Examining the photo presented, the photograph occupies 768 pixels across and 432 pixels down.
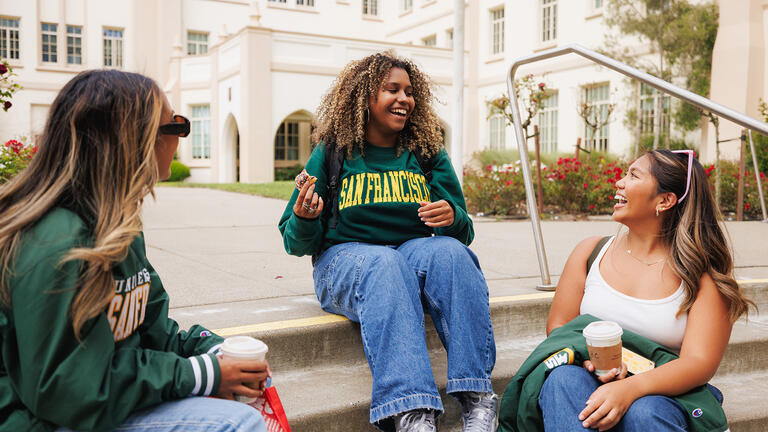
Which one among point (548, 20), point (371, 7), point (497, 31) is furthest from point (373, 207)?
point (371, 7)

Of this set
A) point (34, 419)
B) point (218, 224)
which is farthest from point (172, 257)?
point (34, 419)

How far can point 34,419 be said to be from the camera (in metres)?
1.47

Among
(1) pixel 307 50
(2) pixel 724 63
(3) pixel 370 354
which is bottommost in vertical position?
(3) pixel 370 354

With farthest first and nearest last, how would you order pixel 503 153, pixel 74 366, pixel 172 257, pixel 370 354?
pixel 503 153
pixel 172 257
pixel 370 354
pixel 74 366

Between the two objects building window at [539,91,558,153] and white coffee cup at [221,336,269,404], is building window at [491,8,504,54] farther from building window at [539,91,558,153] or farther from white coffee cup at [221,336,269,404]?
white coffee cup at [221,336,269,404]

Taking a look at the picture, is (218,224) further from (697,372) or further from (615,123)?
(615,123)

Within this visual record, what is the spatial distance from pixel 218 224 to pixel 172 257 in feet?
8.37

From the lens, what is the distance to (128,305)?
5.47 ft

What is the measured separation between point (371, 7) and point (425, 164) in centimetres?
2680

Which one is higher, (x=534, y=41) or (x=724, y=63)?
(x=534, y=41)

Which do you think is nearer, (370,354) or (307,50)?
(370,354)

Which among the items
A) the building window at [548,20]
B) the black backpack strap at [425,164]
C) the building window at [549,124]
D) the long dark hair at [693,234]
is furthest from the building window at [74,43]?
the long dark hair at [693,234]

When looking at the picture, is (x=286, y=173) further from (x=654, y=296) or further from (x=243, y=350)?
(x=243, y=350)

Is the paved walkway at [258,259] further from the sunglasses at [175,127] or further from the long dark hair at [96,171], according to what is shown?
the long dark hair at [96,171]
